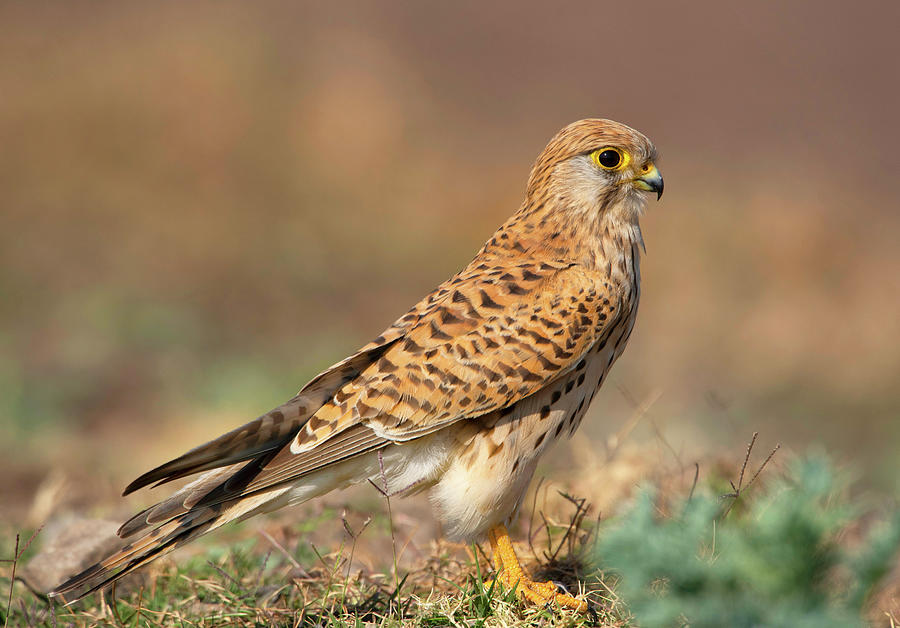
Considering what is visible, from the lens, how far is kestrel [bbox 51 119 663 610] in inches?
133

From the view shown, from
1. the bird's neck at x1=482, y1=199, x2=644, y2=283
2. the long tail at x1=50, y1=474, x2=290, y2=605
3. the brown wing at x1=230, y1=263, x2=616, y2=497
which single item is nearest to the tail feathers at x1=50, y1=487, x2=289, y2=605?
the long tail at x1=50, y1=474, x2=290, y2=605

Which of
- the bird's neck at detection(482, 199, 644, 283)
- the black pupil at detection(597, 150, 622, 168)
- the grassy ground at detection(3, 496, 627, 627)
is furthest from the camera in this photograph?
the black pupil at detection(597, 150, 622, 168)

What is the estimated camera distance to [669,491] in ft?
14.7

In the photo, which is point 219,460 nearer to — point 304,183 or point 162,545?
point 162,545

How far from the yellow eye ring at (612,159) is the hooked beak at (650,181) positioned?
9cm

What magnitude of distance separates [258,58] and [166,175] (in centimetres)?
223

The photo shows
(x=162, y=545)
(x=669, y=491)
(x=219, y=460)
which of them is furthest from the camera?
(x=669, y=491)

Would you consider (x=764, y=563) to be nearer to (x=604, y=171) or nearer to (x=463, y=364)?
(x=463, y=364)

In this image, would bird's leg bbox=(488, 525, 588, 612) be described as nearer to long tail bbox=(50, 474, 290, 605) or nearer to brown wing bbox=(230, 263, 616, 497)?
brown wing bbox=(230, 263, 616, 497)

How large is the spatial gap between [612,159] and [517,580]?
167 centimetres

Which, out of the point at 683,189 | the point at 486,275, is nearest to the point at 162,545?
the point at 486,275

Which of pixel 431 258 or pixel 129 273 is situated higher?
pixel 129 273

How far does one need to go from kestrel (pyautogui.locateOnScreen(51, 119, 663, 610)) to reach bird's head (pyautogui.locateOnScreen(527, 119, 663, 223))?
0.26 meters

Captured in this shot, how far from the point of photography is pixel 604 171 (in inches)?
156
